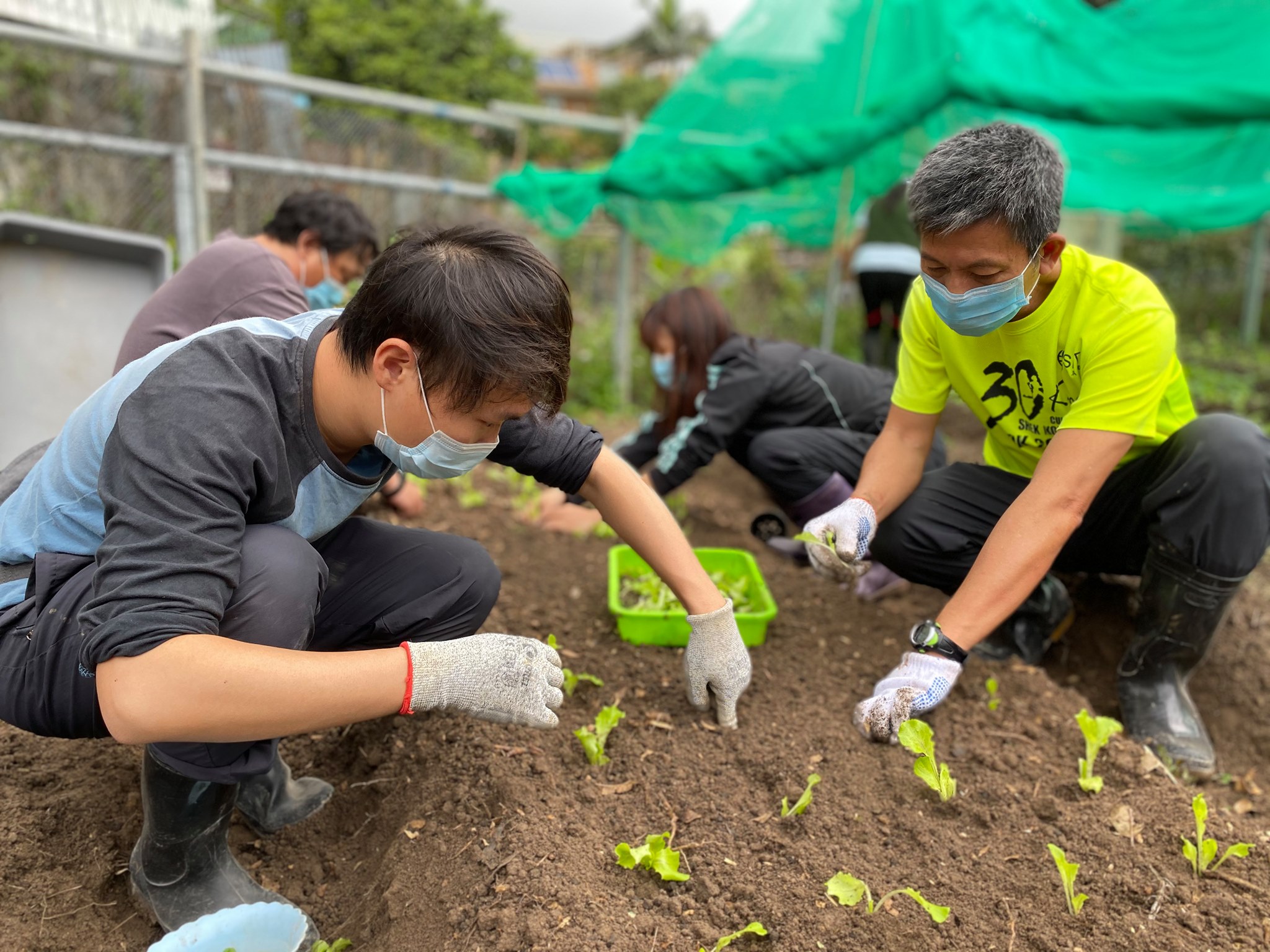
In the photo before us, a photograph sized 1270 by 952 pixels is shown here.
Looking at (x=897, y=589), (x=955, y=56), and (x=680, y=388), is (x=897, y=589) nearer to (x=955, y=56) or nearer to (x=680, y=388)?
(x=680, y=388)

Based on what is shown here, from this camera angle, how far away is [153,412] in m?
1.33

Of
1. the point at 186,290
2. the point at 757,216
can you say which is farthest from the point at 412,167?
the point at 186,290

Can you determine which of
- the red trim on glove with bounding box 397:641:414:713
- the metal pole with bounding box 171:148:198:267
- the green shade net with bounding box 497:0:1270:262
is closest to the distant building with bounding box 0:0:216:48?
the metal pole with bounding box 171:148:198:267

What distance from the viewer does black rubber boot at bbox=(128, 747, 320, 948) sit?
1.59 metres

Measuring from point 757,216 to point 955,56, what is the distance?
151 cm

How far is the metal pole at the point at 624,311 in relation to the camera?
605 cm

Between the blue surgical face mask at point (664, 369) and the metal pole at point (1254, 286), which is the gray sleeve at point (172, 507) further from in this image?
the metal pole at point (1254, 286)

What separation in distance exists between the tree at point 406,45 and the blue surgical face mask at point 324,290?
20092 millimetres

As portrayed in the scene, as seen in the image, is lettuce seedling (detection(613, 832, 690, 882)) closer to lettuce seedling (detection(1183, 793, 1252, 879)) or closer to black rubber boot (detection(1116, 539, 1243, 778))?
lettuce seedling (detection(1183, 793, 1252, 879))

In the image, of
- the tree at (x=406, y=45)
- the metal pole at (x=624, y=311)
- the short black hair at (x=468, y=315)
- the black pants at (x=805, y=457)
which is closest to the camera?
the short black hair at (x=468, y=315)

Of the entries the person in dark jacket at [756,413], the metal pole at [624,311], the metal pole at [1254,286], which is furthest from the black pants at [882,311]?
the metal pole at [1254,286]

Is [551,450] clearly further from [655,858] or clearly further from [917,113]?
[917,113]

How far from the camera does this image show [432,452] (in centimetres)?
154

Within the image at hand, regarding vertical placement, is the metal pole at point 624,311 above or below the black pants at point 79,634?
below
